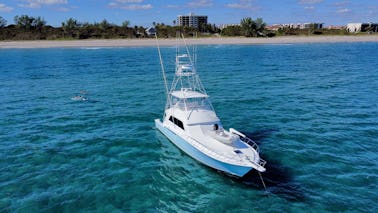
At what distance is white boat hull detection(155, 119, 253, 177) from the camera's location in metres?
16.4

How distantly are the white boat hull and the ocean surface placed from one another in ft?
1.75

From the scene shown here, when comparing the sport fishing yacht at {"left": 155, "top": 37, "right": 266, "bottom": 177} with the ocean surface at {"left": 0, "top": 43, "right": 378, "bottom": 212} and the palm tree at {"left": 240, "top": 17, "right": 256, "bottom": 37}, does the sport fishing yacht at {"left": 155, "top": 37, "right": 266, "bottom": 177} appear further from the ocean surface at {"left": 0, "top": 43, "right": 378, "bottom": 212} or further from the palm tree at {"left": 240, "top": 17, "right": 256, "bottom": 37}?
the palm tree at {"left": 240, "top": 17, "right": 256, "bottom": 37}

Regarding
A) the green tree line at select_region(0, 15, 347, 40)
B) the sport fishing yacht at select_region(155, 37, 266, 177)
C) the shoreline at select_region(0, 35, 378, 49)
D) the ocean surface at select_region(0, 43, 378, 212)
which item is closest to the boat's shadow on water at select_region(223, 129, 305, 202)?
the ocean surface at select_region(0, 43, 378, 212)

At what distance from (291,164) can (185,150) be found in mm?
7137

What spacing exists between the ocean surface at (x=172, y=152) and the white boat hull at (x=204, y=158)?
0.53m

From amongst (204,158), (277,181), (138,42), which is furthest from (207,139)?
(138,42)

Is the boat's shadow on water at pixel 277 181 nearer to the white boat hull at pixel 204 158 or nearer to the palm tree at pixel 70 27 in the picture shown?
the white boat hull at pixel 204 158

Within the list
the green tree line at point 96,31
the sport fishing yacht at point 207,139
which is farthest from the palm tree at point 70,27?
the sport fishing yacht at point 207,139

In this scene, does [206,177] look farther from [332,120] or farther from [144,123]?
[332,120]

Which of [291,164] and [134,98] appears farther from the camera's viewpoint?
[134,98]

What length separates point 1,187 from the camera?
16578 mm

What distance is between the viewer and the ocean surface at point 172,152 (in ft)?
50.3

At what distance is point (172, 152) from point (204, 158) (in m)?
3.78

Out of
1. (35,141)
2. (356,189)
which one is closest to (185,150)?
(356,189)
